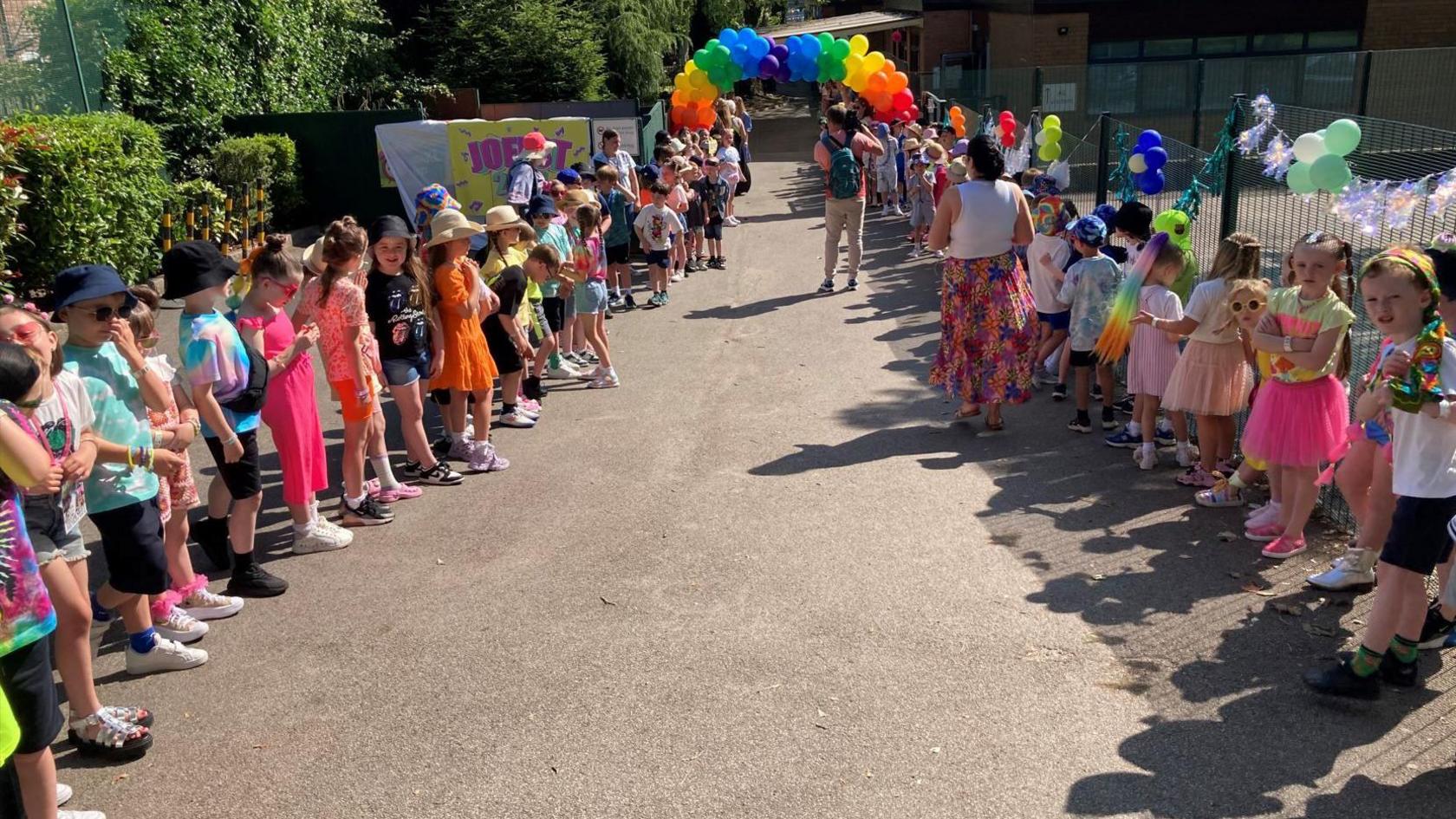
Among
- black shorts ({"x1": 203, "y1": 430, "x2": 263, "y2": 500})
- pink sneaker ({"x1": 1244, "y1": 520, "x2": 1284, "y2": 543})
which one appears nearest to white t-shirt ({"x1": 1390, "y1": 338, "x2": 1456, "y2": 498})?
pink sneaker ({"x1": 1244, "y1": 520, "x2": 1284, "y2": 543})

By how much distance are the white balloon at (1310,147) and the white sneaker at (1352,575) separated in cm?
203

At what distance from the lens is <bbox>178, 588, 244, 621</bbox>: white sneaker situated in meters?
5.56

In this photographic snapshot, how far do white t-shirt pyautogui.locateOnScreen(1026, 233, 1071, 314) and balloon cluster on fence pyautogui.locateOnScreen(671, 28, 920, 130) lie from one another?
10839 mm

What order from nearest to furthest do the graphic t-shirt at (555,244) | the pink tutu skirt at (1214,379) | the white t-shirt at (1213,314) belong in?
the white t-shirt at (1213,314) → the pink tutu skirt at (1214,379) → the graphic t-shirt at (555,244)

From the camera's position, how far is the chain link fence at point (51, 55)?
14109 mm

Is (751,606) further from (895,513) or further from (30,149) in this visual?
(30,149)

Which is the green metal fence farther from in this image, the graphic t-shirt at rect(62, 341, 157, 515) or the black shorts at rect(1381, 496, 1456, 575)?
the graphic t-shirt at rect(62, 341, 157, 515)

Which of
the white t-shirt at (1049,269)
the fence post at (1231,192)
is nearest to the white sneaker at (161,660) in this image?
the white t-shirt at (1049,269)

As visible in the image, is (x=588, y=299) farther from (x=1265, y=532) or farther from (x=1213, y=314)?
(x=1265, y=532)

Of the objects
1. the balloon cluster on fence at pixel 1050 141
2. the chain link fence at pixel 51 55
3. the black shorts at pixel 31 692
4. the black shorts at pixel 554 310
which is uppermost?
the chain link fence at pixel 51 55

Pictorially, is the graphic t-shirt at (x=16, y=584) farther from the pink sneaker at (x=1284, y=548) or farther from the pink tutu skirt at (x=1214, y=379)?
the pink tutu skirt at (x=1214, y=379)

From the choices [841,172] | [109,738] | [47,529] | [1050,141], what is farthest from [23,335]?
[841,172]

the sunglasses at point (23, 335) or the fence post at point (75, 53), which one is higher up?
the fence post at point (75, 53)

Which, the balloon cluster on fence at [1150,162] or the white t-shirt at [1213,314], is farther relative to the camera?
the balloon cluster on fence at [1150,162]
